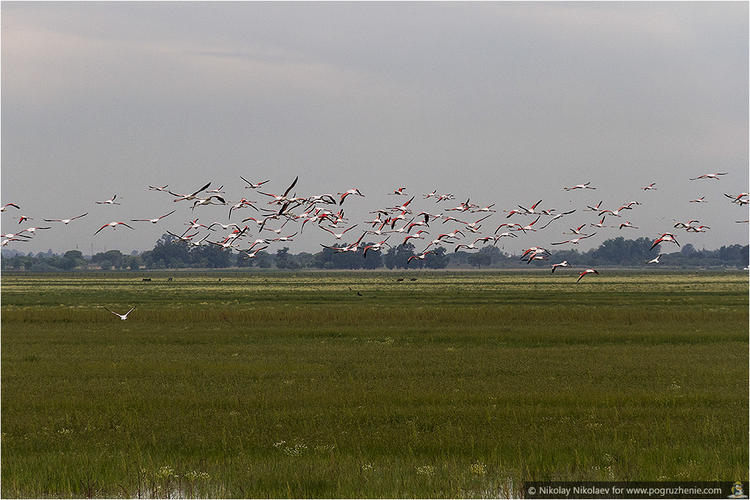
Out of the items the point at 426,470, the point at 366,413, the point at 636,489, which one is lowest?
the point at 636,489

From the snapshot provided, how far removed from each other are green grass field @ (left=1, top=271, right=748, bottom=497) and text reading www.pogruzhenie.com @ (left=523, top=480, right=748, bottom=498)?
18.2 inches

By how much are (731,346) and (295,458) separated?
31615mm

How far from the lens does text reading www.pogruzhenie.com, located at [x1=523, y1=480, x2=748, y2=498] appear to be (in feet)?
58.5

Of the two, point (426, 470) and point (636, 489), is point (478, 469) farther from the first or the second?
point (636, 489)

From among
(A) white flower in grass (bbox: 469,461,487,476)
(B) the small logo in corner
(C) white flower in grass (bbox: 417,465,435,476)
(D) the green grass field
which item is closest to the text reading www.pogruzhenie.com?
(B) the small logo in corner

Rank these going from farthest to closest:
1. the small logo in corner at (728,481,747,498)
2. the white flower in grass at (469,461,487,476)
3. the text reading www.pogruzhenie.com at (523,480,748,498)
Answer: the white flower in grass at (469,461,487,476) < the text reading www.pogruzhenie.com at (523,480,748,498) < the small logo in corner at (728,481,747,498)

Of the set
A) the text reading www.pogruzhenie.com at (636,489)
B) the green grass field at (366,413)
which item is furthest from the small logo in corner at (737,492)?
the green grass field at (366,413)

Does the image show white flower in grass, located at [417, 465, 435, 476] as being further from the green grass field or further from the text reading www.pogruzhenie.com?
the text reading www.pogruzhenie.com

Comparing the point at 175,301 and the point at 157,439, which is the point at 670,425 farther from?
the point at 175,301

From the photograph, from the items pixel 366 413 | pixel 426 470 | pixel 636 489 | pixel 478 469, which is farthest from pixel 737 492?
pixel 366 413

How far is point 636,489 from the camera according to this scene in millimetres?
18203

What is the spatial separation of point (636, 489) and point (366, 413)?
9.57 meters

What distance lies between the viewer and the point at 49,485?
61.2 ft

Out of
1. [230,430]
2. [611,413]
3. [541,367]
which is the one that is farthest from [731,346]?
[230,430]
